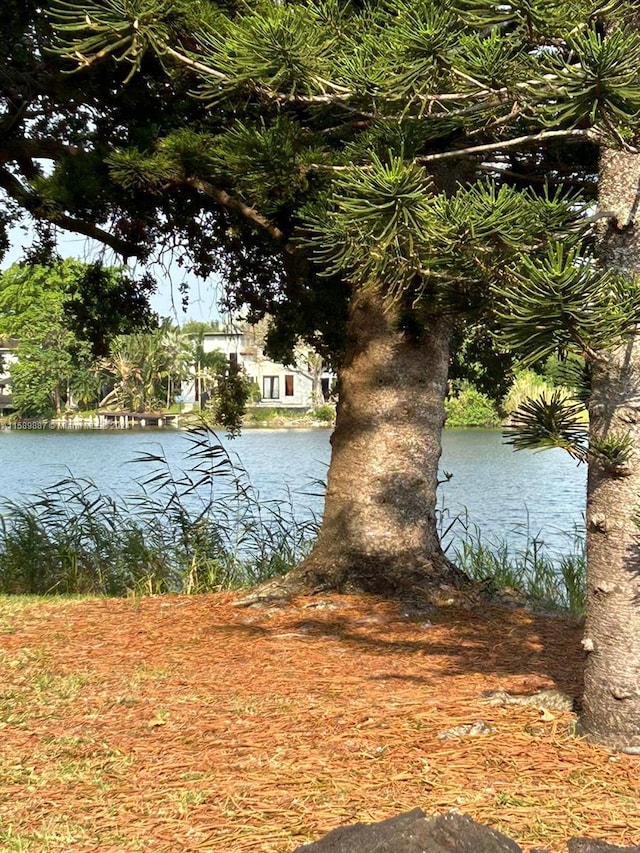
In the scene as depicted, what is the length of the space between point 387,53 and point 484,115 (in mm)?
538

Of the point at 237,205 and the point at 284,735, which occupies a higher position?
the point at 237,205

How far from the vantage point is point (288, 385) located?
67188 mm

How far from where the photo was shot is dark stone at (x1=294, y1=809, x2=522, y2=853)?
2789 millimetres

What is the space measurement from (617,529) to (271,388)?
63538mm

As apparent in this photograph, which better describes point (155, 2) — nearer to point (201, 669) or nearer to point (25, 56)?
point (201, 669)

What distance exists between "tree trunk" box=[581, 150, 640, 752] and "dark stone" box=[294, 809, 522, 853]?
1.37 m

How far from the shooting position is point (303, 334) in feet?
28.1

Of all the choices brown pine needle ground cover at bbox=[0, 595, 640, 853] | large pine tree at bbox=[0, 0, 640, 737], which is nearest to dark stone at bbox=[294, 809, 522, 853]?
brown pine needle ground cover at bbox=[0, 595, 640, 853]

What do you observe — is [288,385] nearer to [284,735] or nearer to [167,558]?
[167,558]

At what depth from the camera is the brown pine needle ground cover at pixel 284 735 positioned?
349 centimetres

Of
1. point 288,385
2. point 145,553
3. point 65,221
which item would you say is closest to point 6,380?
point 288,385

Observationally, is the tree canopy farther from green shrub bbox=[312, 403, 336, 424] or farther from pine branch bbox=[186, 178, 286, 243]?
green shrub bbox=[312, 403, 336, 424]

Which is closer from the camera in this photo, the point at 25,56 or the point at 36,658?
the point at 36,658

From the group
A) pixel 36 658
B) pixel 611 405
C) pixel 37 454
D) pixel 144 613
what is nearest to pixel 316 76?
pixel 611 405
